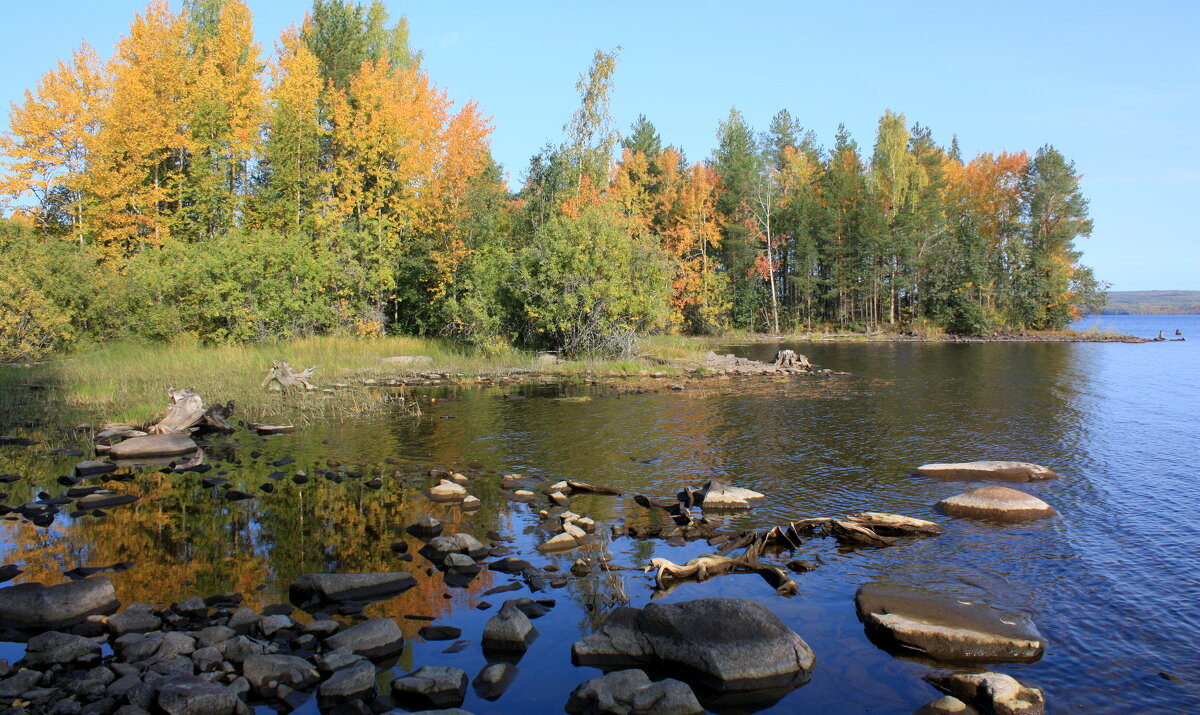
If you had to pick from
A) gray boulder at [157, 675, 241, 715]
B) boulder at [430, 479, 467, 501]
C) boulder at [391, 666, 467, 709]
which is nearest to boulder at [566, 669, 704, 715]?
boulder at [391, 666, 467, 709]

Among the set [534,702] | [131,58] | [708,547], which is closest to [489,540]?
[708,547]

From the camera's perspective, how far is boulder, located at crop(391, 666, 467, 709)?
17.3 feet

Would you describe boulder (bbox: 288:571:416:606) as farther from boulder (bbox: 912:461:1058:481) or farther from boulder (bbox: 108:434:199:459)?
boulder (bbox: 912:461:1058:481)

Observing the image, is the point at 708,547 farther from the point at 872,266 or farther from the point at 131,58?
the point at 872,266

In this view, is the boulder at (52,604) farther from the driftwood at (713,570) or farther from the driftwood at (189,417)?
the driftwood at (189,417)

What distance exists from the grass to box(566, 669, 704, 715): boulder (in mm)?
13699

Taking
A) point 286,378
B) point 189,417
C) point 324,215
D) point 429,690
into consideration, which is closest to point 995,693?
point 429,690

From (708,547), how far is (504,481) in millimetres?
4183

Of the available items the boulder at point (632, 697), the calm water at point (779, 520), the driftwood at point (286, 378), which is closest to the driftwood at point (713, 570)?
the calm water at point (779, 520)

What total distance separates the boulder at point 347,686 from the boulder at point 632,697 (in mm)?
1526

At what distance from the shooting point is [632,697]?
17.0 feet

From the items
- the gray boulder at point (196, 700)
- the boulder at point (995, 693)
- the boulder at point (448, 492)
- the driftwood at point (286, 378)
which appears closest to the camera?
the gray boulder at point (196, 700)

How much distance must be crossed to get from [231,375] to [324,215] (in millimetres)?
15030

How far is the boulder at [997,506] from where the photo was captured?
980 centimetres
